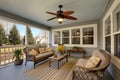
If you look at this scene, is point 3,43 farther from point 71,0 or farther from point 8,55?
point 71,0

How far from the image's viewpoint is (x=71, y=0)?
2.94 metres

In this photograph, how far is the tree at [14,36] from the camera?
4.70 meters

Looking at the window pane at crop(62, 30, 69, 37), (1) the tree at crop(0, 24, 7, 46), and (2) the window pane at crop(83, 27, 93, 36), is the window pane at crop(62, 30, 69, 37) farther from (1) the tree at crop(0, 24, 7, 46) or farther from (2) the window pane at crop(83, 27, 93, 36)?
(1) the tree at crop(0, 24, 7, 46)

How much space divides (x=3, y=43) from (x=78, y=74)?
398 cm

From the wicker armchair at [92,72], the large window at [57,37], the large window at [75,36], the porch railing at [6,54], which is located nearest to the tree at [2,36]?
the porch railing at [6,54]

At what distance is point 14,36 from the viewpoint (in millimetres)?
4883

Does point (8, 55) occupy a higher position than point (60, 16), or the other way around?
point (60, 16)

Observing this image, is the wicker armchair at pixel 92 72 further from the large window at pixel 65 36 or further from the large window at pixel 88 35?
the large window at pixel 65 36

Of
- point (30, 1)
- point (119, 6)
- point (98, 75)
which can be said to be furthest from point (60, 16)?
point (98, 75)

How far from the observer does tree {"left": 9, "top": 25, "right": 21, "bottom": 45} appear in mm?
4700

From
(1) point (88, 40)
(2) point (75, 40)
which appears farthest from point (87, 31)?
(2) point (75, 40)

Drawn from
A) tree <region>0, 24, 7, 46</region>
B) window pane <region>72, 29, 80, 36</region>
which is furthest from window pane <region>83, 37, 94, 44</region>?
tree <region>0, 24, 7, 46</region>

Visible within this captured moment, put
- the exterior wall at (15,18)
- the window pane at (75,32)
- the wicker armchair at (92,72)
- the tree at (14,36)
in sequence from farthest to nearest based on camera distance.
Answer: the window pane at (75,32), the tree at (14,36), the exterior wall at (15,18), the wicker armchair at (92,72)

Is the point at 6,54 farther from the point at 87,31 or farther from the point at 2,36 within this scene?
the point at 87,31
